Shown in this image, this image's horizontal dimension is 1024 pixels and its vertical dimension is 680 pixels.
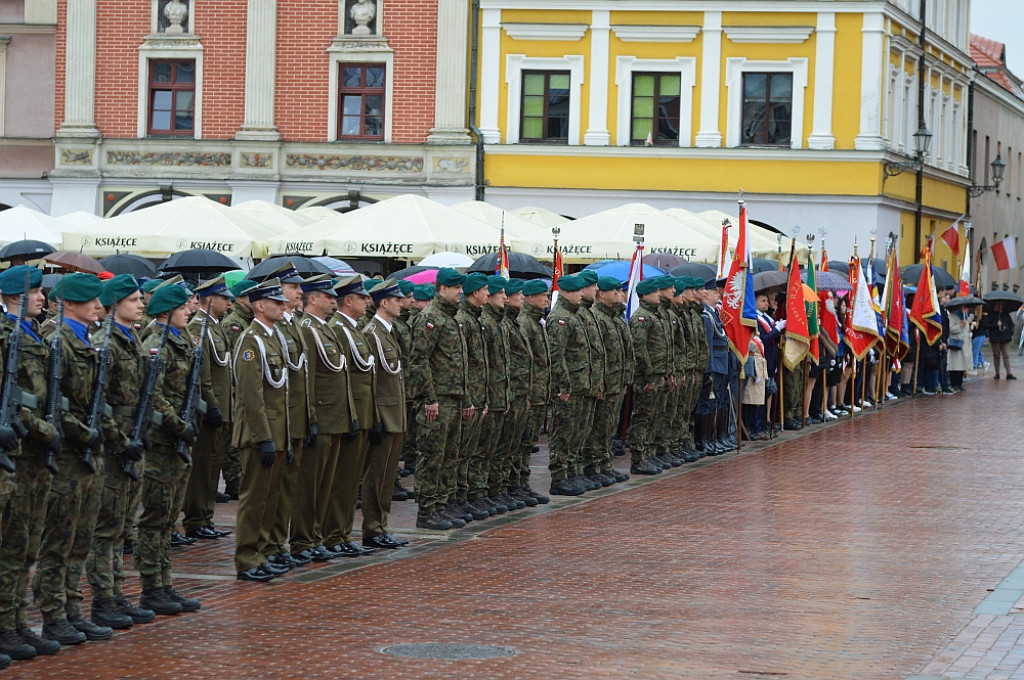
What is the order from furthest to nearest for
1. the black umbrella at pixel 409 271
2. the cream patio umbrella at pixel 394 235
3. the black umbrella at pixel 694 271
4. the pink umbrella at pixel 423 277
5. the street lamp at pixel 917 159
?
the street lamp at pixel 917 159 < the cream patio umbrella at pixel 394 235 < the black umbrella at pixel 694 271 < the black umbrella at pixel 409 271 < the pink umbrella at pixel 423 277

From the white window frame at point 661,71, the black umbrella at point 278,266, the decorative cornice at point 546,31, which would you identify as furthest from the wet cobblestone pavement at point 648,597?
the decorative cornice at point 546,31

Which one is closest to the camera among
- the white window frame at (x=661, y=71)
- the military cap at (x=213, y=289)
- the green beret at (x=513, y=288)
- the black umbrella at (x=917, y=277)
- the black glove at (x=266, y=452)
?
the black glove at (x=266, y=452)

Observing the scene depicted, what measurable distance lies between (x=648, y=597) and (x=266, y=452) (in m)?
2.75

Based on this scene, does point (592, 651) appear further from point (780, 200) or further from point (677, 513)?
point (780, 200)

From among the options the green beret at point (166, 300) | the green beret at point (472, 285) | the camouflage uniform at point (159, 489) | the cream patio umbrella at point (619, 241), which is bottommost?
the camouflage uniform at point (159, 489)

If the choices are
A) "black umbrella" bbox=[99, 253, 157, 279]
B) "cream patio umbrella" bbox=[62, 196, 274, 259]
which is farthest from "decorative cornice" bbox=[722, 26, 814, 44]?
"black umbrella" bbox=[99, 253, 157, 279]

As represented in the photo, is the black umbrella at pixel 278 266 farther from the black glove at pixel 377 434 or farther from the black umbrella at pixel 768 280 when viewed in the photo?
the black umbrella at pixel 768 280

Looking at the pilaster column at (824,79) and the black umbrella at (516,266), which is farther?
the pilaster column at (824,79)

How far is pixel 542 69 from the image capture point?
1555 inches

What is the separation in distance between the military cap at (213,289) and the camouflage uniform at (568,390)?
142 inches

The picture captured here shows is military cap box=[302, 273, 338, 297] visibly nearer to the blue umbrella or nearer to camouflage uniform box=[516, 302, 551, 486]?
camouflage uniform box=[516, 302, 551, 486]

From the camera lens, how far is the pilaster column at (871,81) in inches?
1515

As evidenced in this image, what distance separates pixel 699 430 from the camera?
Result: 21156mm

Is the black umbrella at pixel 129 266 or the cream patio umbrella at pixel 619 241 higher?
the cream patio umbrella at pixel 619 241
